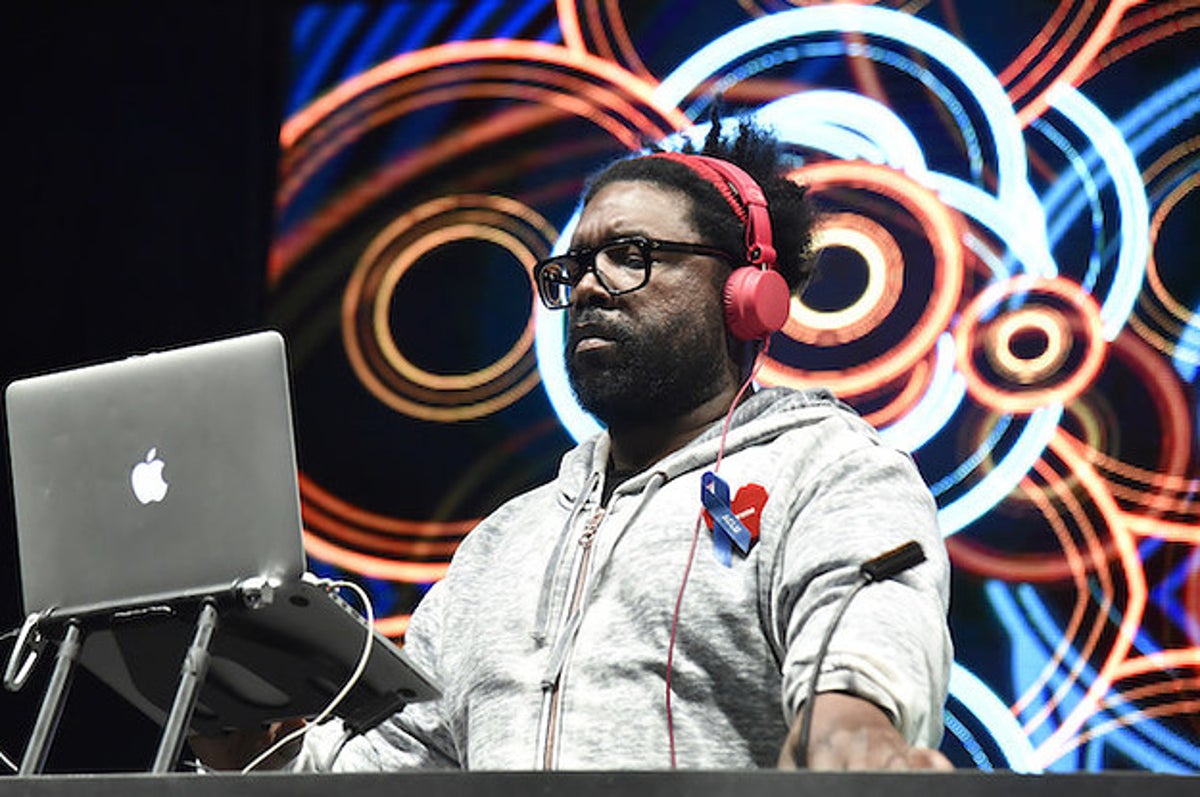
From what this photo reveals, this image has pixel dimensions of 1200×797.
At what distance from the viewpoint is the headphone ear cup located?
2170mm

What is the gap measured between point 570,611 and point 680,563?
5.9 inches

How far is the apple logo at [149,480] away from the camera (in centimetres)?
169

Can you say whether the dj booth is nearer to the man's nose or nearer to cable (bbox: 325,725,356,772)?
cable (bbox: 325,725,356,772)

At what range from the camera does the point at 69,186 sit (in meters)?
3.23

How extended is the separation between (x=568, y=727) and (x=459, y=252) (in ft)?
5.19

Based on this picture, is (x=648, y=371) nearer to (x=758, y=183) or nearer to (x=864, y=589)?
(x=758, y=183)

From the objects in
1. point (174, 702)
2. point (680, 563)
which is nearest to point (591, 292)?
point (680, 563)

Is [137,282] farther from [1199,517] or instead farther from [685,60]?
[1199,517]

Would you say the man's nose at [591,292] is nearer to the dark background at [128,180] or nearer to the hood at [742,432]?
the hood at [742,432]

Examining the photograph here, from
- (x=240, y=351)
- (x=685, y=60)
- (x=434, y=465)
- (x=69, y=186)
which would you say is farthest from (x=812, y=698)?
(x=69, y=186)

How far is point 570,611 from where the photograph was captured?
1.98 meters

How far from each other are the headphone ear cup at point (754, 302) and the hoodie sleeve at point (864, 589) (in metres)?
0.23

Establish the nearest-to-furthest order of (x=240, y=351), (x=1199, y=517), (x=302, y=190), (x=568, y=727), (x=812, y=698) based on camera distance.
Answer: (x=812, y=698) < (x=240, y=351) < (x=568, y=727) < (x=1199, y=517) < (x=302, y=190)

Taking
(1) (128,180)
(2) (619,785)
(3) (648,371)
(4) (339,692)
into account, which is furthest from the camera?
(1) (128,180)
